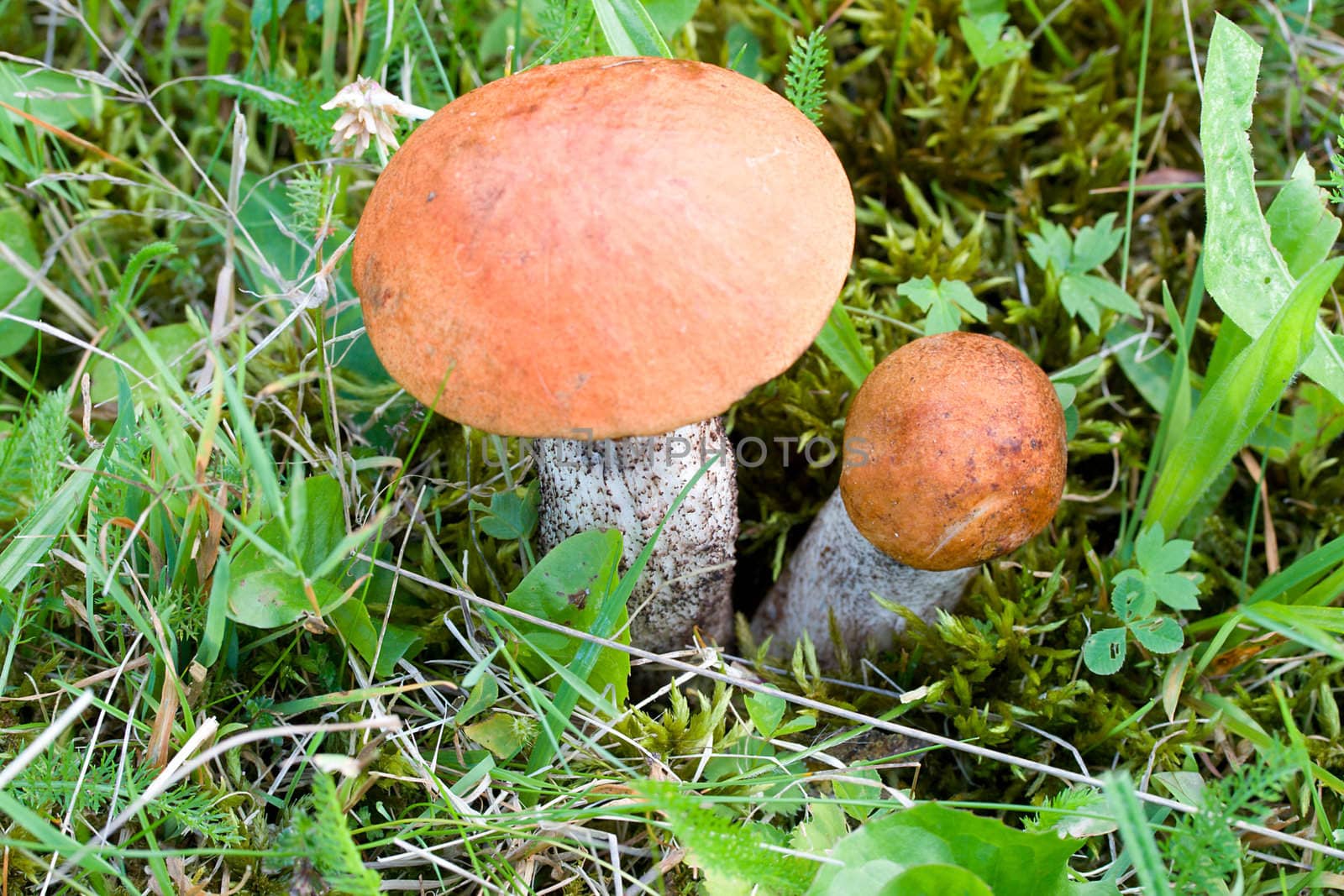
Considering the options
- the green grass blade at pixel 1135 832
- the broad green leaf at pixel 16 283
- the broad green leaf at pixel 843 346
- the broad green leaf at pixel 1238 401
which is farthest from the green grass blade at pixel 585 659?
the broad green leaf at pixel 16 283

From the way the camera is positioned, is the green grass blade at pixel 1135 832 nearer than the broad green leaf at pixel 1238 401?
Yes

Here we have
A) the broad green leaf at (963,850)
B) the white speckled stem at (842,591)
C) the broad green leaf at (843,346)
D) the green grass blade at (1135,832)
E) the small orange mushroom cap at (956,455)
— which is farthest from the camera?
the broad green leaf at (843,346)

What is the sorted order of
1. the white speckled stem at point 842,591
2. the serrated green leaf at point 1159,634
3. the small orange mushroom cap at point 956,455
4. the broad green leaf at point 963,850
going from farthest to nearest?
1. the white speckled stem at point 842,591
2. the serrated green leaf at point 1159,634
3. the small orange mushroom cap at point 956,455
4. the broad green leaf at point 963,850

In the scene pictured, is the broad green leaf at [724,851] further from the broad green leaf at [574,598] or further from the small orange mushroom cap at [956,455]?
the small orange mushroom cap at [956,455]

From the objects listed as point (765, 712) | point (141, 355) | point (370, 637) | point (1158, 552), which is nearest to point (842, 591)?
point (765, 712)

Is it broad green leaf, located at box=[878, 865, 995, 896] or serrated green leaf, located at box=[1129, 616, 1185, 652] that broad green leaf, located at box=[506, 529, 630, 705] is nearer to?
broad green leaf, located at box=[878, 865, 995, 896]

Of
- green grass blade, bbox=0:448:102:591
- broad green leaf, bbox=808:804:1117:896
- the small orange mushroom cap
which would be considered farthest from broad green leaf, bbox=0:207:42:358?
broad green leaf, bbox=808:804:1117:896

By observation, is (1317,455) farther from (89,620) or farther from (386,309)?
(89,620)
